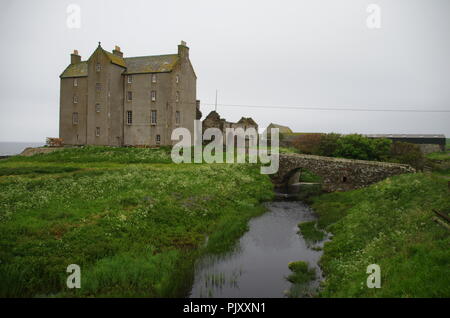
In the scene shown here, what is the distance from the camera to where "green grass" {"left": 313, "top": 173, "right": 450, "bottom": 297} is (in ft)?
33.2

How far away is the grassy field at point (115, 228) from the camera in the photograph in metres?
12.3

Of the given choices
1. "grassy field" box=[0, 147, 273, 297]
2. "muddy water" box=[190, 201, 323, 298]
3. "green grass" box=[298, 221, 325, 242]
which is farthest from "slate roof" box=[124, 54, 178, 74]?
"green grass" box=[298, 221, 325, 242]

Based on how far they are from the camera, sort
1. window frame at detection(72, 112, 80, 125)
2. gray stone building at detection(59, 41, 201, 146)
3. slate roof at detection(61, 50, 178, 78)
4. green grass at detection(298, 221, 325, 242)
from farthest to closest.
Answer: window frame at detection(72, 112, 80, 125) < slate roof at detection(61, 50, 178, 78) < gray stone building at detection(59, 41, 201, 146) < green grass at detection(298, 221, 325, 242)

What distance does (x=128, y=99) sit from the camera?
53.1 m

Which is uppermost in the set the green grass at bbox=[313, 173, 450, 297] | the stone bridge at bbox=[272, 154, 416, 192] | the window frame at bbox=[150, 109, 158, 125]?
the window frame at bbox=[150, 109, 158, 125]

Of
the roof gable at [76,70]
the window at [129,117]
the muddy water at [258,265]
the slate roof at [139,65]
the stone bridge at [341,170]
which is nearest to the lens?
the muddy water at [258,265]

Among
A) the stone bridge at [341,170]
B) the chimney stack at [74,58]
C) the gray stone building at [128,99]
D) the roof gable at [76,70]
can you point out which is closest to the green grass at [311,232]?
the stone bridge at [341,170]

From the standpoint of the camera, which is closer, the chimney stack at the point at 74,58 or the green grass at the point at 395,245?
the green grass at the point at 395,245

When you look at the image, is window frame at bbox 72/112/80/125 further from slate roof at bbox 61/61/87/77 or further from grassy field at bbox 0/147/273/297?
grassy field at bbox 0/147/273/297

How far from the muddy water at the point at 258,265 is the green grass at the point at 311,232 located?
0.49 metres

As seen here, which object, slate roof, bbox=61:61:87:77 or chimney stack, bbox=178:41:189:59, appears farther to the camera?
slate roof, bbox=61:61:87:77

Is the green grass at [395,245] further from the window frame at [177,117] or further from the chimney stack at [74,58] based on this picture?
the chimney stack at [74,58]
